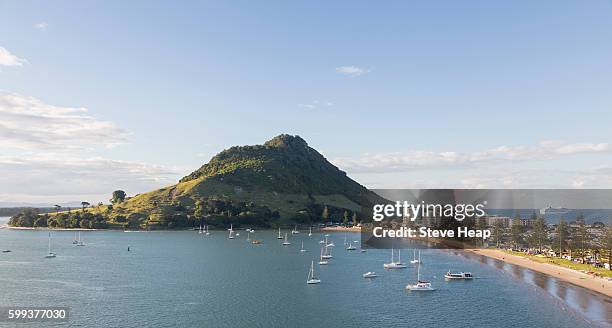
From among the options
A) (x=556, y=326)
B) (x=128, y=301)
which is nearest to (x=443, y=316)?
(x=556, y=326)

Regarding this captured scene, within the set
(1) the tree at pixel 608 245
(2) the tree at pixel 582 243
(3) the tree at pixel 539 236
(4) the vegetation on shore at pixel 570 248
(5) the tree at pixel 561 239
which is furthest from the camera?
(3) the tree at pixel 539 236

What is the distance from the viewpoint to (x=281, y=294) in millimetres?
102625

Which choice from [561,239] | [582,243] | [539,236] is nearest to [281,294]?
[582,243]

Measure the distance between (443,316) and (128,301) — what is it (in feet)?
202

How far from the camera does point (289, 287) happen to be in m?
111

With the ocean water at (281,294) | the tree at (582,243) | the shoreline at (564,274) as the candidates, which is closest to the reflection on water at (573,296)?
the ocean water at (281,294)

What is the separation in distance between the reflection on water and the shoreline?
1887 mm

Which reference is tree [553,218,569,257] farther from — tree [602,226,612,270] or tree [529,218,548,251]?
tree [602,226,612,270]

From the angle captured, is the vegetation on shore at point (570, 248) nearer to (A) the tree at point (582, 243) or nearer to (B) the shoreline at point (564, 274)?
(A) the tree at point (582, 243)

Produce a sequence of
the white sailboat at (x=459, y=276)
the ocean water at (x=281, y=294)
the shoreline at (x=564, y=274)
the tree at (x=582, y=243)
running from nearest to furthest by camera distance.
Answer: the ocean water at (x=281, y=294) < the shoreline at (x=564, y=274) < the white sailboat at (x=459, y=276) < the tree at (x=582, y=243)

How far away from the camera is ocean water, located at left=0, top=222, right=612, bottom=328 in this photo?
82125mm

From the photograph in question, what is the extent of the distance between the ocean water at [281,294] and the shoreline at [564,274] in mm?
3296

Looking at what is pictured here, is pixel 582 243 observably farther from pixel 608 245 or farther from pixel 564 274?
pixel 564 274

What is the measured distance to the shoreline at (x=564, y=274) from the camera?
10525cm
